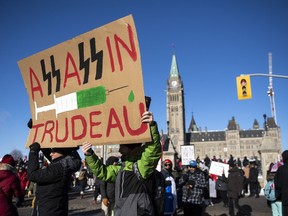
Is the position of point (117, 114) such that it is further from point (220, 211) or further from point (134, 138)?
point (220, 211)

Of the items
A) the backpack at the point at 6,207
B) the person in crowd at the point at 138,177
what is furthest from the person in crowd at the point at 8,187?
the person in crowd at the point at 138,177

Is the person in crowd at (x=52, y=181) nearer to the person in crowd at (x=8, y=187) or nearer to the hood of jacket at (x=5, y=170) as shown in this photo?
the person in crowd at (x=8, y=187)

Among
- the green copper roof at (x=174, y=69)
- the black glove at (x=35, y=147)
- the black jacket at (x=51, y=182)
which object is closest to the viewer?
the black jacket at (x=51, y=182)

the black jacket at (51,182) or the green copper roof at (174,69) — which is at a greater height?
the green copper roof at (174,69)

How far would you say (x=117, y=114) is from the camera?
3.22m

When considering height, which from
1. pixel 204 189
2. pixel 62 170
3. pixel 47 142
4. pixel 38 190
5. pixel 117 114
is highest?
pixel 117 114

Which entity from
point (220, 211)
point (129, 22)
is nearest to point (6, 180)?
point (129, 22)

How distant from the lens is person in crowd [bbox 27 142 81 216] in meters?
3.52

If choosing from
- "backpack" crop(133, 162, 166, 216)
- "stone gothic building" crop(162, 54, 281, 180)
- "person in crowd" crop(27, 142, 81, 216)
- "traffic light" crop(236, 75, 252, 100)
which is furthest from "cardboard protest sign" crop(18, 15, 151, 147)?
"stone gothic building" crop(162, 54, 281, 180)

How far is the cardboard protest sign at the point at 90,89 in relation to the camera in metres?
3.10

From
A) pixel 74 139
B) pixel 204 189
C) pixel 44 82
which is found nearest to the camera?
pixel 74 139

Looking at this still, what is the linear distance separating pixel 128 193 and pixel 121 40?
5.14 feet

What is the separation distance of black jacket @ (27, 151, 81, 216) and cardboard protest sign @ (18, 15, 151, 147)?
10.3 inches

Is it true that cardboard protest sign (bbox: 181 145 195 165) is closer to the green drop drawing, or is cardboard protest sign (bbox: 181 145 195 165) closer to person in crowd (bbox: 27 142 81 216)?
person in crowd (bbox: 27 142 81 216)
